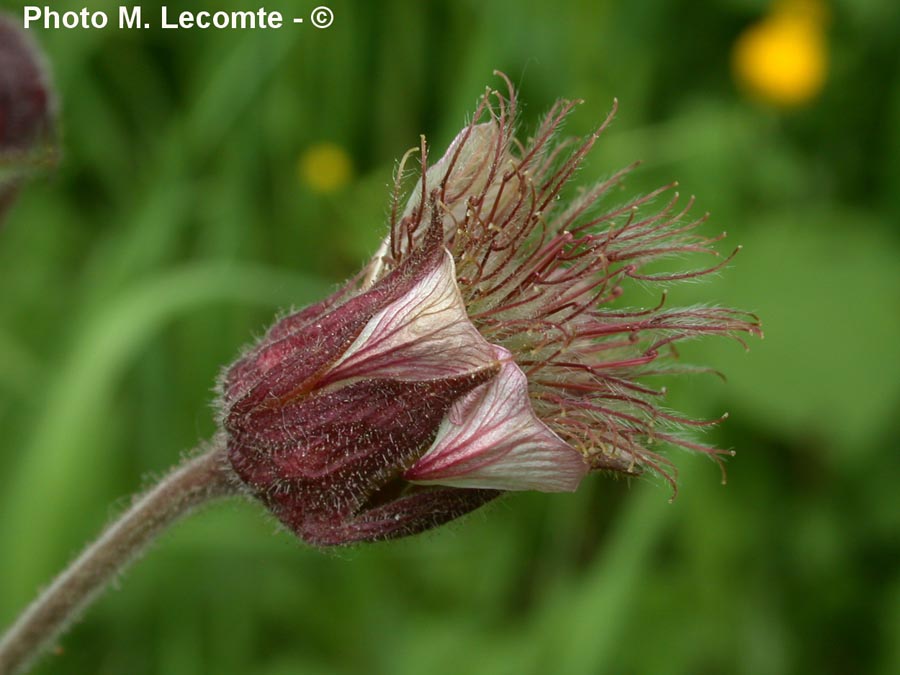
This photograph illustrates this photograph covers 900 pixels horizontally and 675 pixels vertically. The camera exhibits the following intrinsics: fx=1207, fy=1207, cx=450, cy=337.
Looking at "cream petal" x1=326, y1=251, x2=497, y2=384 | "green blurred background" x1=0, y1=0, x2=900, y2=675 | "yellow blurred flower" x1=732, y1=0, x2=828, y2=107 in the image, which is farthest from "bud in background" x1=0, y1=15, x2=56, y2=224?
"yellow blurred flower" x1=732, y1=0, x2=828, y2=107

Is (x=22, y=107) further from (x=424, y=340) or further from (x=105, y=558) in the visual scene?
(x=424, y=340)

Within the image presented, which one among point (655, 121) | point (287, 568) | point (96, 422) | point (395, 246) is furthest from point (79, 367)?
point (655, 121)

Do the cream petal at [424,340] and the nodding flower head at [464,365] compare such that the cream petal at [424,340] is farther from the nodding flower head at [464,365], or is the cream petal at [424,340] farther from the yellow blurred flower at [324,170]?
the yellow blurred flower at [324,170]

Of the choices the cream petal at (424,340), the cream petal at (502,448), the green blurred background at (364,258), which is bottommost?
the green blurred background at (364,258)

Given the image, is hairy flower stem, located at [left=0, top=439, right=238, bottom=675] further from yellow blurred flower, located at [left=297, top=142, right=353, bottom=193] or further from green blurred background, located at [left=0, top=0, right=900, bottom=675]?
yellow blurred flower, located at [left=297, top=142, right=353, bottom=193]

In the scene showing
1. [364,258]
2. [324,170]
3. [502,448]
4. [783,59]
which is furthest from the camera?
[783,59]

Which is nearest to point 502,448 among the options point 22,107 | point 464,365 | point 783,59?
point 464,365

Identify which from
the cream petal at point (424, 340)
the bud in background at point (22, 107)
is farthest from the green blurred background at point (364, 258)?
the cream petal at point (424, 340)

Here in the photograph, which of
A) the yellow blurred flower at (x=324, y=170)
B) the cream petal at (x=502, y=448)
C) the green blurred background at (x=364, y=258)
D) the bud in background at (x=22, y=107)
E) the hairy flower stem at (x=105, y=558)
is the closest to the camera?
the cream petal at (x=502, y=448)
